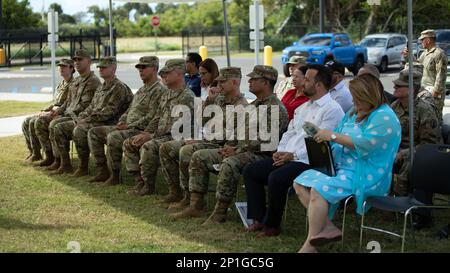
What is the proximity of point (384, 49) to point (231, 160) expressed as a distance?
25176 millimetres

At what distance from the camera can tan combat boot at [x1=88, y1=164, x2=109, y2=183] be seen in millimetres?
9219

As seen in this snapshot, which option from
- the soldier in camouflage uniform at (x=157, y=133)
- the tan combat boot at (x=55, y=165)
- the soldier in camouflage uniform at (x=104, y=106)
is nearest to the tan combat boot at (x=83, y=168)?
the soldier in camouflage uniform at (x=104, y=106)

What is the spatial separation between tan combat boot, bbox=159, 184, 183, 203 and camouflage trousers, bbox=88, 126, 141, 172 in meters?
1.01

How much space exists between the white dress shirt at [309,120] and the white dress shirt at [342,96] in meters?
1.16

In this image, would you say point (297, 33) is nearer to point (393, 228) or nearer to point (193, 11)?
point (193, 11)

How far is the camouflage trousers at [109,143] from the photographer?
8742mm

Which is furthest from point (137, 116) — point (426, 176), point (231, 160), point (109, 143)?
point (426, 176)

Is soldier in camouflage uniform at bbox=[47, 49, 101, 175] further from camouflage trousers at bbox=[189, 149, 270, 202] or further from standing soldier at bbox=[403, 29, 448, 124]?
standing soldier at bbox=[403, 29, 448, 124]

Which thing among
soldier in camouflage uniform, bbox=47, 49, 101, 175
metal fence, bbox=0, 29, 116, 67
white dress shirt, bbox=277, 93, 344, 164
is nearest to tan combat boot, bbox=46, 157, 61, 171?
soldier in camouflage uniform, bbox=47, 49, 101, 175

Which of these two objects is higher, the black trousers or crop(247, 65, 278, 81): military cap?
crop(247, 65, 278, 81): military cap

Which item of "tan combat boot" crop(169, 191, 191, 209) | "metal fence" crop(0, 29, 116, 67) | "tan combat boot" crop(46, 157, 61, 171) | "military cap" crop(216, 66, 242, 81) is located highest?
"metal fence" crop(0, 29, 116, 67)

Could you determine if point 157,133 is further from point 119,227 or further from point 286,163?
point 286,163

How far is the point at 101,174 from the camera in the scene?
30.3 feet

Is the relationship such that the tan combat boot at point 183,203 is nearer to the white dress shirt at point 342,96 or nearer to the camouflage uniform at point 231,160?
the camouflage uniform at point 231,160
